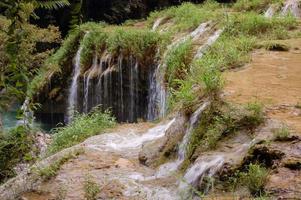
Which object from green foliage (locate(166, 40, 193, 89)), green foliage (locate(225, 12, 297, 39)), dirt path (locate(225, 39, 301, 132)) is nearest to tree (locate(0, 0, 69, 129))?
dirt path (locate(225, 39, 301, 132))

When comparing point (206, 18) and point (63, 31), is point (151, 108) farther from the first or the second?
point (63, 31)

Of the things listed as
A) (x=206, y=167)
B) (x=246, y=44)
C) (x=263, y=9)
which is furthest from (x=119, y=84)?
(x=206, y=167)

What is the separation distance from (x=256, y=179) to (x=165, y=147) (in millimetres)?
2283

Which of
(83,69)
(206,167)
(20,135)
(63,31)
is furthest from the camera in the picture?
(63,31)

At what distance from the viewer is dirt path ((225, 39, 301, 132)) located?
5.09 meters

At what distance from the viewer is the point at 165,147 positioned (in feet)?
20.0

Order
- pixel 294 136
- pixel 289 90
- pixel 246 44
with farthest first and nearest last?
pixel 246 44, pixel 289 90, pixel 294 136

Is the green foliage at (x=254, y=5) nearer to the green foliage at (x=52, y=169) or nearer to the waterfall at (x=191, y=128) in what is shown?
the waterfall at (x=191, y=128)

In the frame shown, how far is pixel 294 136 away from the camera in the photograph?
434cm

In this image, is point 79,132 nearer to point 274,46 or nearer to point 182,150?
point 182,150

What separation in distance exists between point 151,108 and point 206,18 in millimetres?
2774

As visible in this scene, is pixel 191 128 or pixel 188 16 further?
pixel 188 16

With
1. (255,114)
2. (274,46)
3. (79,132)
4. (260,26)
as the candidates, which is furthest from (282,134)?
(260,26)

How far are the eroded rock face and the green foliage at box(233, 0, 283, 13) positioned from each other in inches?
312
